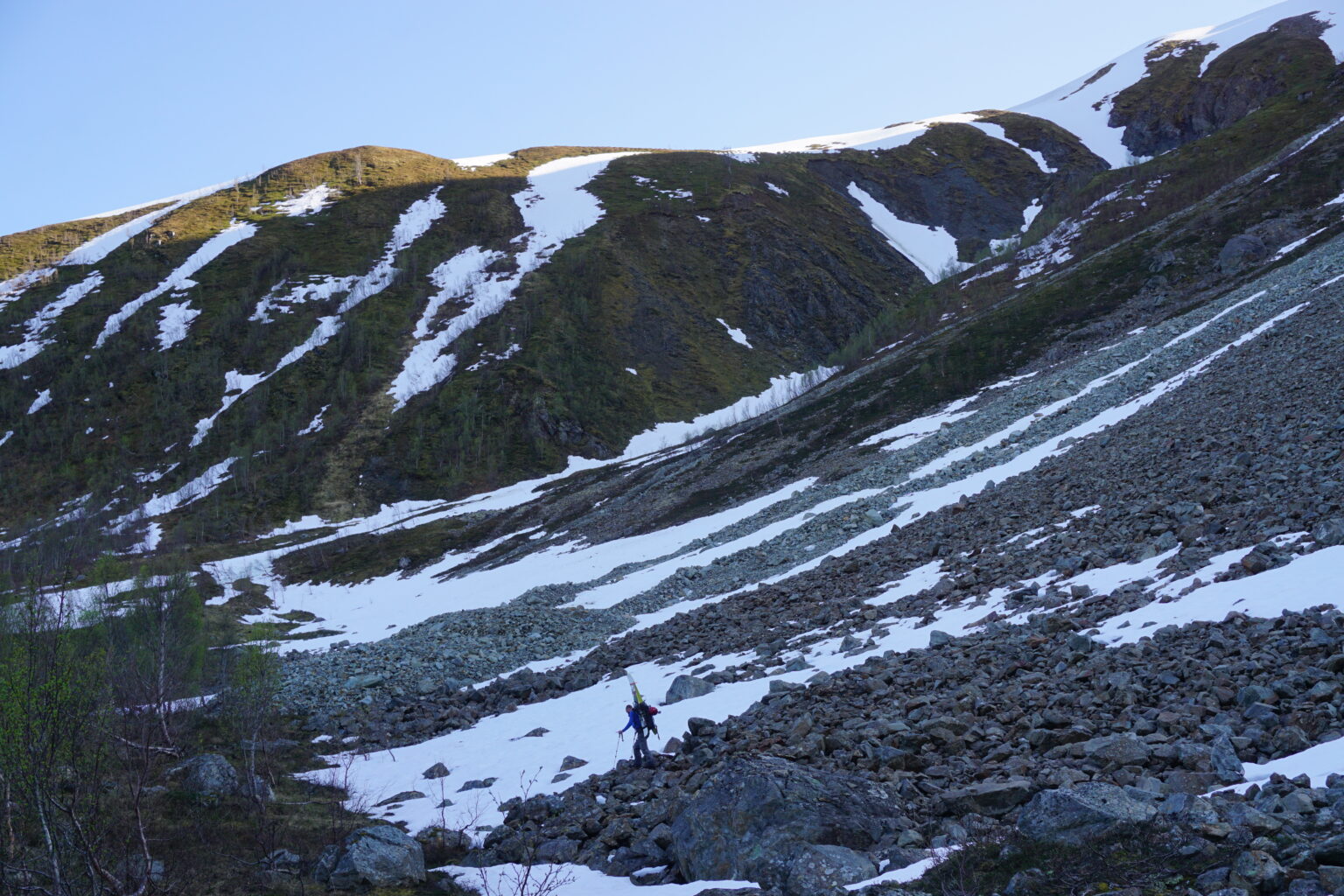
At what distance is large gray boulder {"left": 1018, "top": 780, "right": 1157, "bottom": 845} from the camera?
26.6 feet

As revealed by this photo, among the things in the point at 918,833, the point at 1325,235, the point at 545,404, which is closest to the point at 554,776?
the point at 918,833

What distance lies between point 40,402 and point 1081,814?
580 feet

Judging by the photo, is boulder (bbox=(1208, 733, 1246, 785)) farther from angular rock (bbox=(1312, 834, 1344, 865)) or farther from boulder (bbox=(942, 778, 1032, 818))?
angular rock (bbox=(1312, 834, 1344, 865))

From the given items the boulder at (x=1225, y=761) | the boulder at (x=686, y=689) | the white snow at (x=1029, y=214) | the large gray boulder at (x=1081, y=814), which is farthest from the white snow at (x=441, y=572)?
the white snow at (x=1029, y=214)

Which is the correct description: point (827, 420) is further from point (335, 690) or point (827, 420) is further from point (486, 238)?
point (486, 238)

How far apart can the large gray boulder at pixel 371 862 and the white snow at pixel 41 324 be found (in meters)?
178

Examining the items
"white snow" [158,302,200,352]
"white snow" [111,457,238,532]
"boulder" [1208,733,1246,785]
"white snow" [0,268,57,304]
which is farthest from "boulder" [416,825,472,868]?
"white snow" [0,268,57,304]

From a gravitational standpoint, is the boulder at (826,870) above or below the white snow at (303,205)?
below

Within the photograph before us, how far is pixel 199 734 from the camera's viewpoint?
104ft

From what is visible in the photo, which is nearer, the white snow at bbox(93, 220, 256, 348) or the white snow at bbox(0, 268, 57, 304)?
the white snow at bbox(93, 220, 256, 348)

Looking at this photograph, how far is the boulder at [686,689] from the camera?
2216 cm

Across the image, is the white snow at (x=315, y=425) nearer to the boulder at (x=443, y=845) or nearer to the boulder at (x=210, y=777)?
the boulder at (x=210, y=777)

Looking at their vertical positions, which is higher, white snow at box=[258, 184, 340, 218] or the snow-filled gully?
white snow at box=[258, 184, 340, 218]

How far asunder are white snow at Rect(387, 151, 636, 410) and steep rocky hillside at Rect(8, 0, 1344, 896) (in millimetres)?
1373
